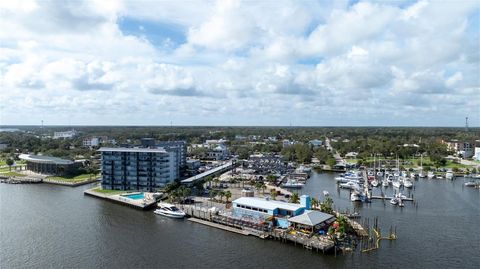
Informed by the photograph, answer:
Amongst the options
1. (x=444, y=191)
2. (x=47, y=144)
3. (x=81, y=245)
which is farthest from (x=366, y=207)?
(x=47, y=144)

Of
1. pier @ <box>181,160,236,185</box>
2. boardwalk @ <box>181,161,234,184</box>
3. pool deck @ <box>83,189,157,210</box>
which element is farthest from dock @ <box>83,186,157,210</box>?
boardwalk @ <box>181,161,234,184</box>

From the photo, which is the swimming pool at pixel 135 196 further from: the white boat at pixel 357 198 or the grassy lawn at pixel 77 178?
the white boat at pixel 357 198

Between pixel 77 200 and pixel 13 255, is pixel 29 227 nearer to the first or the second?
pixel 13 255

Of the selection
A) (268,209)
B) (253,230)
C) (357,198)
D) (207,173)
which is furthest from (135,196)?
(357,198)

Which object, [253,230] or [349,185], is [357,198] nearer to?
[349,185]

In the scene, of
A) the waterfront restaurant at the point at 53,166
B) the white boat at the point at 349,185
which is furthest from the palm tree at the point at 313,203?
the waterfront restaurant at the point at 53,166

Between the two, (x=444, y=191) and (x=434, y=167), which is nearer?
(x=444, y=191)
